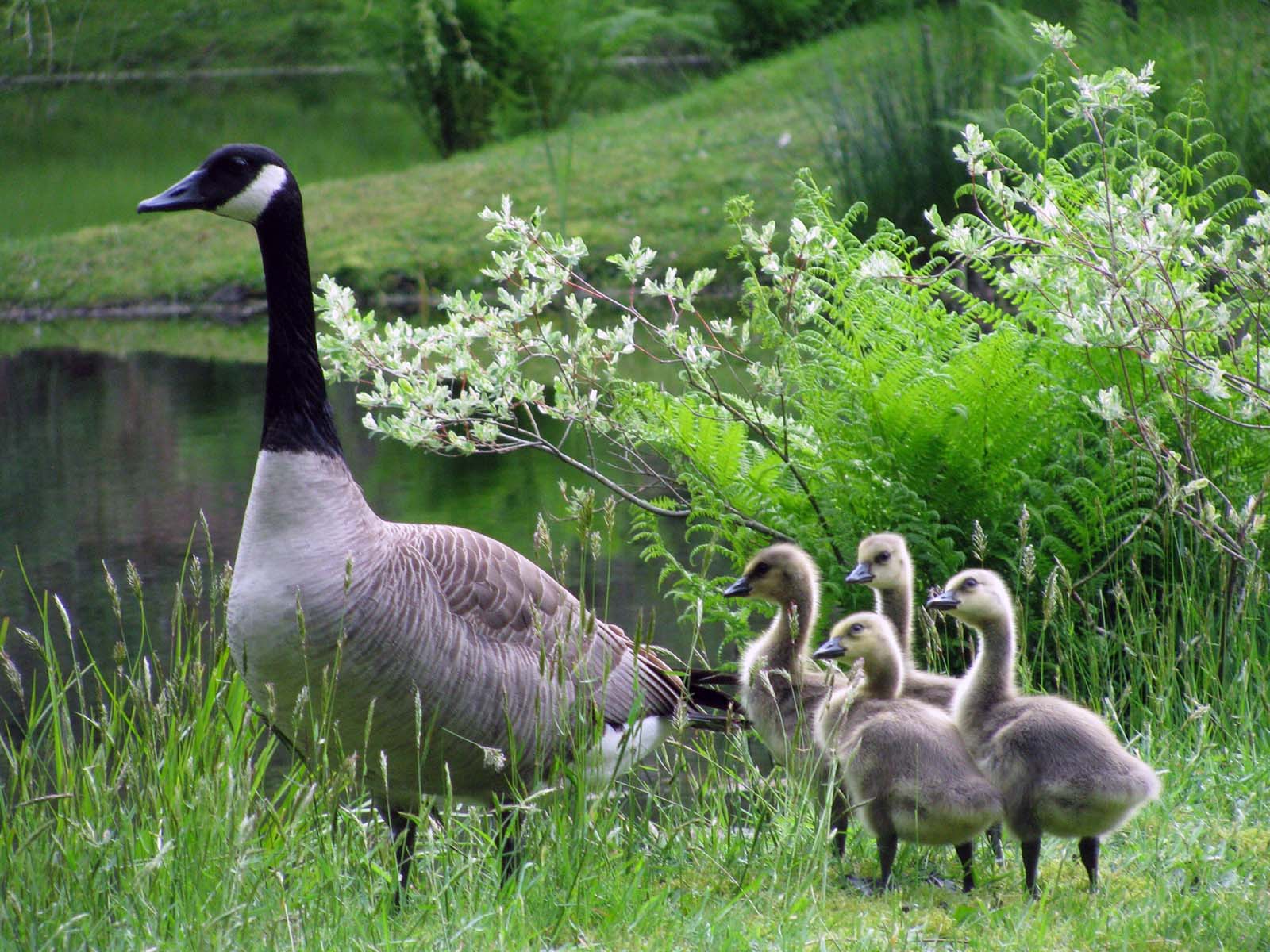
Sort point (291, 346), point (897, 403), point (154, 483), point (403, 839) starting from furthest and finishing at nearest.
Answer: point (154, 483) → point (897, 403) → point (291, 346) → point (403, 839)

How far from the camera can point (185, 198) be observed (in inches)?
173

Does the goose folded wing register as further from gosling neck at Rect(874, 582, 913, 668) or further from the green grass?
gosling neck at Rect(874, 582, 913, 668)

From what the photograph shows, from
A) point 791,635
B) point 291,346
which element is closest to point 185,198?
point 291,346

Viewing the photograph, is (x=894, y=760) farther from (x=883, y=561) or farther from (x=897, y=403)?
(x=897, y=403)

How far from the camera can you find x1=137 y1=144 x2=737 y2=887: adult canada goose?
3918 mm

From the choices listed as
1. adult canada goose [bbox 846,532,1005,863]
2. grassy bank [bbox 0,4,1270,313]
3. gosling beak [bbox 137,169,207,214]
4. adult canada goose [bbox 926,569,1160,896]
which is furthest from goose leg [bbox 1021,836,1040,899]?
grassy bank [bbox 0,4,1270,313]

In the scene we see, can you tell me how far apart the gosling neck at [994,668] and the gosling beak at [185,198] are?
2.59 metres

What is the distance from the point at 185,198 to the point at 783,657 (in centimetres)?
225

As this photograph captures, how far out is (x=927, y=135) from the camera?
13.5 meters

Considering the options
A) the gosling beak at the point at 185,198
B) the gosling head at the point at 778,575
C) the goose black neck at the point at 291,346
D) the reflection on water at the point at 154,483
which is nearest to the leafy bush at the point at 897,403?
the gosling head at the point at 778,575

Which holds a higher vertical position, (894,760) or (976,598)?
(976,598)

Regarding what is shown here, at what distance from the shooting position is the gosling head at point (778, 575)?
Result: 451cm

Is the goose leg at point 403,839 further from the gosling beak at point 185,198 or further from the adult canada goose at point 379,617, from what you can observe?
the gosling beak at point 185,198

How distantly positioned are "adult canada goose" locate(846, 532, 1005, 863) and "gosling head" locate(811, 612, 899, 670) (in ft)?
0.75
